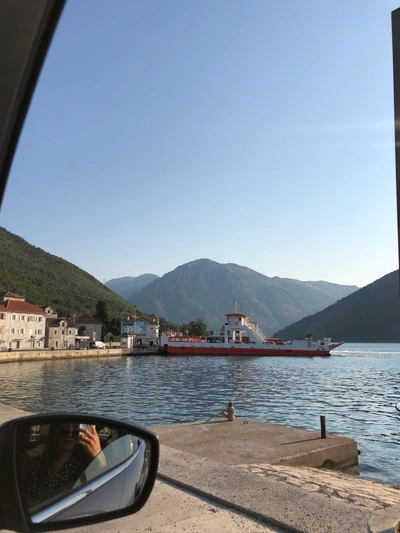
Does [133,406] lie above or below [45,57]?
below

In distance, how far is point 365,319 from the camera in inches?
6855

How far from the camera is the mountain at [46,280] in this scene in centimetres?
10062

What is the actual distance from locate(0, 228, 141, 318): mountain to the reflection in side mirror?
97336 mm

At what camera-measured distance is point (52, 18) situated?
5.05ft

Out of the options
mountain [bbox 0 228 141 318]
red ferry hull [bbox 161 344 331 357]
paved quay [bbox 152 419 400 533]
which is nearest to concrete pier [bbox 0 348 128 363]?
red ferry hull [bbox 161 344 331 357]

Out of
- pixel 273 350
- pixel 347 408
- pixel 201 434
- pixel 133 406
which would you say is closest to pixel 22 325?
pixel 273 350

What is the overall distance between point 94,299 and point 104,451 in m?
128

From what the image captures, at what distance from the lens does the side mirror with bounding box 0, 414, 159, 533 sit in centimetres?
138

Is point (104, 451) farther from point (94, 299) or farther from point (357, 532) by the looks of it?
point (94, 299)

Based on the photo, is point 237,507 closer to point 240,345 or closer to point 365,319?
point 240,345

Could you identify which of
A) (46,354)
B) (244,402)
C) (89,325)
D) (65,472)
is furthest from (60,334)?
(65,472)

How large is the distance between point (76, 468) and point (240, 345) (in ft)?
221

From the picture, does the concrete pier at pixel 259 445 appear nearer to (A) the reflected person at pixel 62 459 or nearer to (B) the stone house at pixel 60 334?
(A) the reflected person at pixel 62 459

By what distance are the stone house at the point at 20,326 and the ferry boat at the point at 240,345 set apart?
1941 cm
